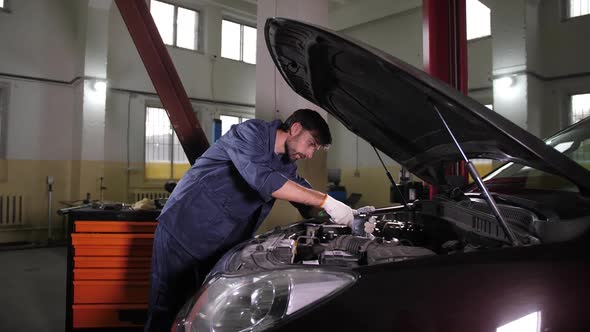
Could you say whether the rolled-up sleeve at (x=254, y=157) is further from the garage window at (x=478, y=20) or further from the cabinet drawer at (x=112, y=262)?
the garage window at (x=478, y=20)

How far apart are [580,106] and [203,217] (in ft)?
21.0

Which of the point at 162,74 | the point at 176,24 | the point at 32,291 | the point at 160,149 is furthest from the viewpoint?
the point at 176,24

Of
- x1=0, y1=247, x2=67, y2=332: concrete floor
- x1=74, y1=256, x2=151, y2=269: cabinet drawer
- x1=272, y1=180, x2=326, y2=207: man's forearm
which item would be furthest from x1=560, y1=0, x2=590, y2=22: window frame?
x1=0, y1=247, x2=67, y2=332: concrete floor

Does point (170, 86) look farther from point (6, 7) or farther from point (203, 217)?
point (6, 7)

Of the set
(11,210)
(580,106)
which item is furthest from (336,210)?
(11,210)

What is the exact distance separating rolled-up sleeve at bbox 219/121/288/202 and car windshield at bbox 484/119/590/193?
2.82 feet

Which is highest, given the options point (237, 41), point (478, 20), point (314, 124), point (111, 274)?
point (237, 41)

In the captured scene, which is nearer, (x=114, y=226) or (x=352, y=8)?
(x=114, y=226)

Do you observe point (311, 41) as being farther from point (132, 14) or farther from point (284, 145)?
point (132, 14)

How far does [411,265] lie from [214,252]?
116cm

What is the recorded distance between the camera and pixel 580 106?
19.0 feet

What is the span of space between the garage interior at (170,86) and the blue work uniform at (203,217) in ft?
3.72

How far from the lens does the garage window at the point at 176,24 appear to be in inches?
295

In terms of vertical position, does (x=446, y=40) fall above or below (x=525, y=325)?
above
